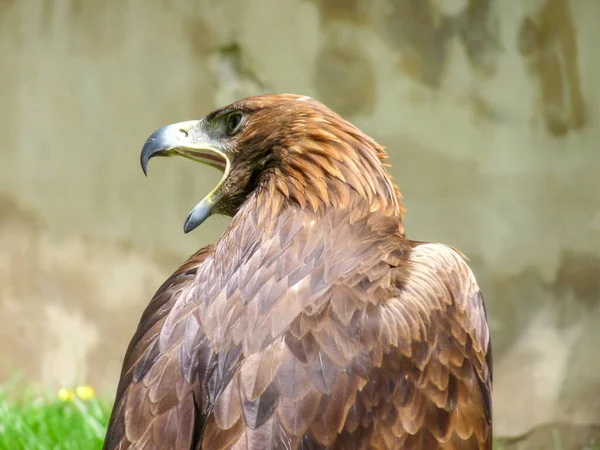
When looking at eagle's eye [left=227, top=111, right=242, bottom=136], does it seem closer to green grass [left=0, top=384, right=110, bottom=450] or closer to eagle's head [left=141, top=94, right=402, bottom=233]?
eagle's head [left=141, top=94, right=402, bottom=233]

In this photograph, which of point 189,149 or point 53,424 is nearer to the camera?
point 189,149

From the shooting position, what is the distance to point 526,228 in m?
5.30

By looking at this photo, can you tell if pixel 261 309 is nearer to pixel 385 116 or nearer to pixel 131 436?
pixel 131 436

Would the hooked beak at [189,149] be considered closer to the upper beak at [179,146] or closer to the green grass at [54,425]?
the upper beak at [179,146]

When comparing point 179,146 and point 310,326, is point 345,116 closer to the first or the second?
point 179,146

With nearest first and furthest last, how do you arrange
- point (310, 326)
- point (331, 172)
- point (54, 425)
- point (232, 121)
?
1. point (310, 326)
2. point (331, 172)
3. point (232, 121)
4. point (54, 425)

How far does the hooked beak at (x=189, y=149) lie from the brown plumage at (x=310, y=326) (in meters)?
0.06

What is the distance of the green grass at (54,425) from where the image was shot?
136 inches

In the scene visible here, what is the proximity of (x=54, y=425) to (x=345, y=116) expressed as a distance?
252 centimetres

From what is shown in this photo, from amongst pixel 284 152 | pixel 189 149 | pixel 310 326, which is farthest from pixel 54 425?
pixel 310 326

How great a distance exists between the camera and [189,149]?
8.22 ft

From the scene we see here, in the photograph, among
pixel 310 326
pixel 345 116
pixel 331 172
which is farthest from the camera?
pixel 345 116

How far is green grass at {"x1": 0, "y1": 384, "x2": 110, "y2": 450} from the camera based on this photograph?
3445 millimetres

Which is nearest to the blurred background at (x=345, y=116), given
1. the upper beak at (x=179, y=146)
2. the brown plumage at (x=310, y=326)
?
the upper beak at (x=179, y=146)
